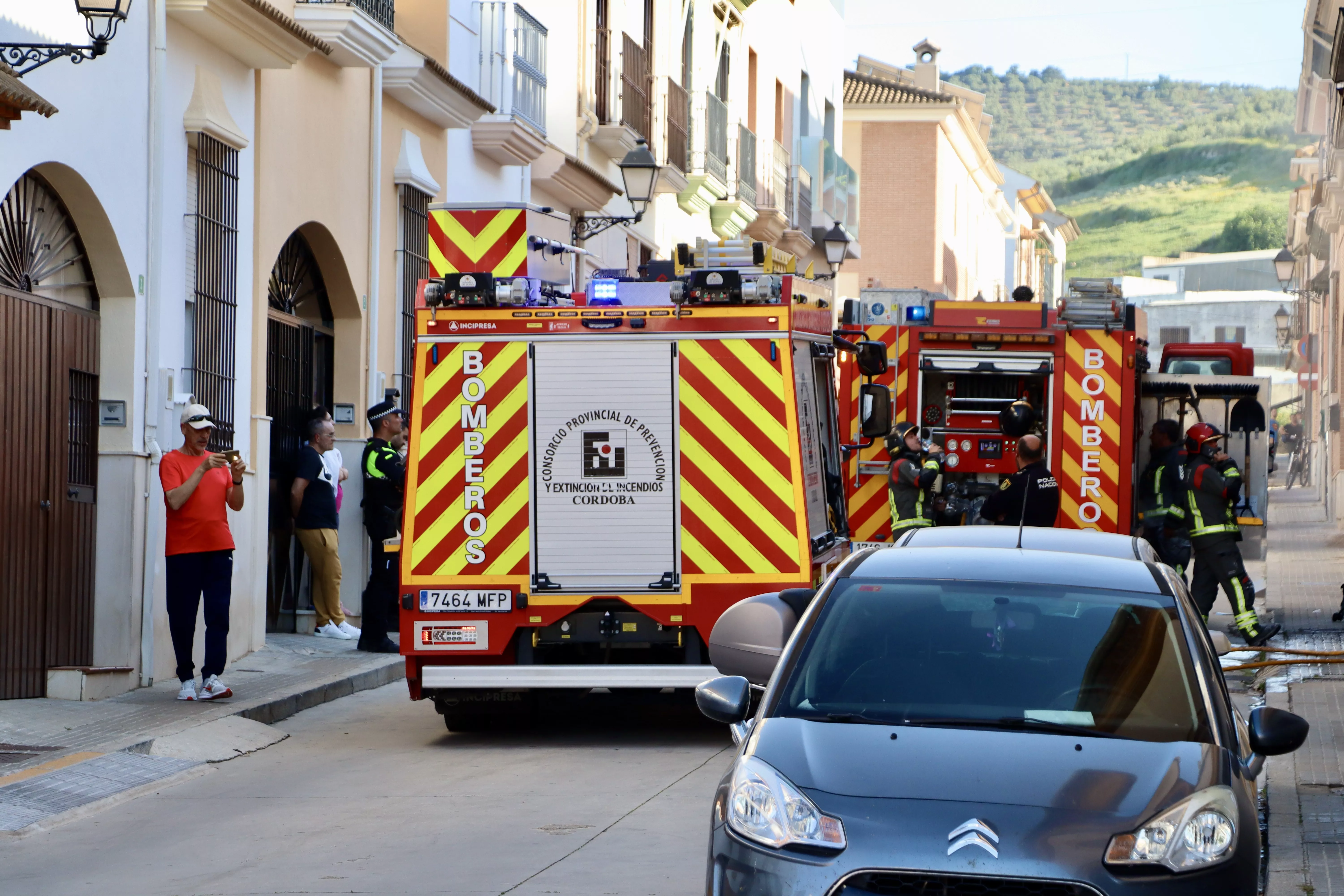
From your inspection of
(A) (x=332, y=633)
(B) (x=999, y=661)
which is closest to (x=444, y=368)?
(B) (x=999, y=661)

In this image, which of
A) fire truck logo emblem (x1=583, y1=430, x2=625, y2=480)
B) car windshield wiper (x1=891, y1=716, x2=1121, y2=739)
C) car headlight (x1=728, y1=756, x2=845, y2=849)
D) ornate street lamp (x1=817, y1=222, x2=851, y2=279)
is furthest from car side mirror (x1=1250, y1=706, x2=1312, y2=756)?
ornate street lamp (x1=817, y1=222, x2=851, y2=279)

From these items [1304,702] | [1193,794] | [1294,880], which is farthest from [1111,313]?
[1193,794]

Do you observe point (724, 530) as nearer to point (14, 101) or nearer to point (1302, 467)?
point (14, 101)

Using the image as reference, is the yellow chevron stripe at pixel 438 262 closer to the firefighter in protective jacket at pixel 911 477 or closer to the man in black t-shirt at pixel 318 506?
the man in black t-shirt at pixel 318 506

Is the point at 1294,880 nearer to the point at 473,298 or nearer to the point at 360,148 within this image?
the point at 473,298

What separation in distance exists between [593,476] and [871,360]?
9.02 feet

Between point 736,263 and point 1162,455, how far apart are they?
5.24 meters

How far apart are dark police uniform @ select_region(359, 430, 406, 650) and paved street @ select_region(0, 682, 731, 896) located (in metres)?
3.22

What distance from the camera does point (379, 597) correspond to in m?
14.4

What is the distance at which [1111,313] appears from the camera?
16.1m

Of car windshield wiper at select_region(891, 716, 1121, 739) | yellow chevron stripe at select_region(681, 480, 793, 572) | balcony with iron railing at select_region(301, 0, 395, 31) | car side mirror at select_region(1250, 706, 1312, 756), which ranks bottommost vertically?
car side mirror at select_region(1250, 706, 1312, 756)

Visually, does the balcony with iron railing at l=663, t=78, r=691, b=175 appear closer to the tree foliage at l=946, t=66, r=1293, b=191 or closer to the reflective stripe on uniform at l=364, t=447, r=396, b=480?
the reflective stripe on uniform at l=364, t=447, r=396, b=480

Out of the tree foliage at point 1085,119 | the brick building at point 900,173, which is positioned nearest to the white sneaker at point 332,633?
the brick building at point 900,173

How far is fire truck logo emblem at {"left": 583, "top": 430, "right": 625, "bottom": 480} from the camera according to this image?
1033 centimetres
